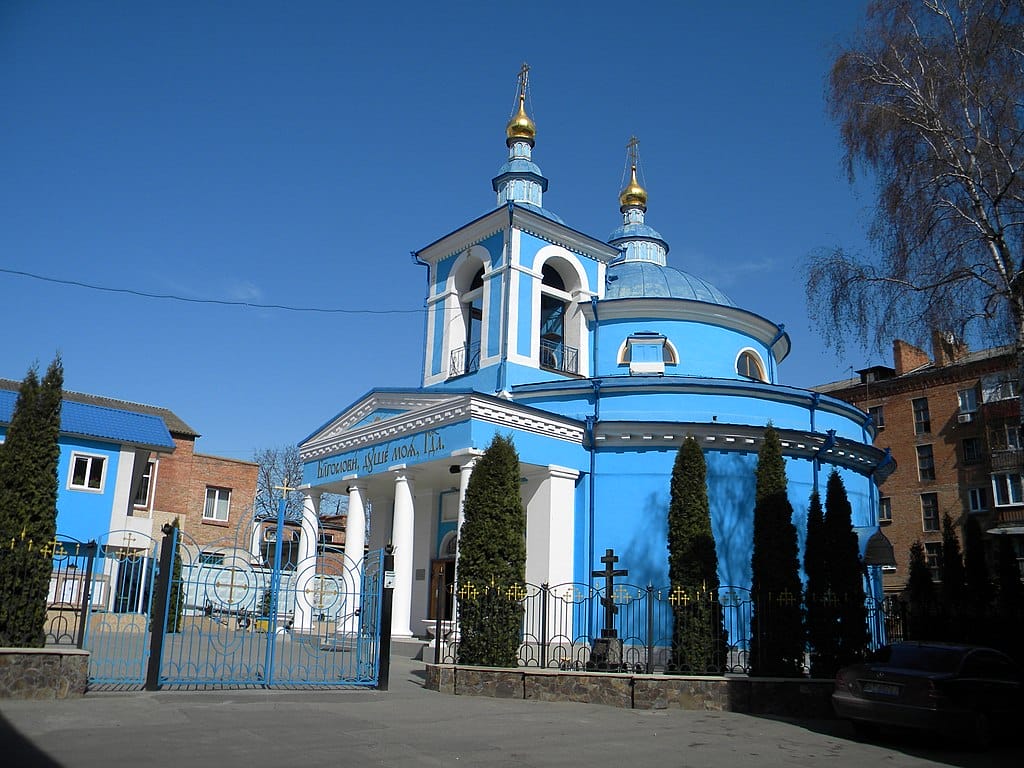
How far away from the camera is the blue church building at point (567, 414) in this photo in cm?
2009

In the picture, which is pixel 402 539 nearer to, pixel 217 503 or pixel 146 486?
pixel 146 486

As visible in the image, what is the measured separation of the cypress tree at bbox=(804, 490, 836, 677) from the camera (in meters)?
13.2

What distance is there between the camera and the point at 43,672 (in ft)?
31.8

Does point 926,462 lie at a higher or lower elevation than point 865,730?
higher

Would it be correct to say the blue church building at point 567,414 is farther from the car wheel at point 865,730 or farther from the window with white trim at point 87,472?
the car wheel at point 865,730

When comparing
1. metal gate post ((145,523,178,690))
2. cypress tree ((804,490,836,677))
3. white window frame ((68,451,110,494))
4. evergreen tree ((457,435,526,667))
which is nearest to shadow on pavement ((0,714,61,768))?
metal gate post ((145,523,178,690))

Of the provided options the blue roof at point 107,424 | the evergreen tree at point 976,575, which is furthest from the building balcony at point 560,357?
the blue roof at point 107,424

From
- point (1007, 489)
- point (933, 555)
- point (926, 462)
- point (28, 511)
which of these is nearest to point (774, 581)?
point (28, 511)

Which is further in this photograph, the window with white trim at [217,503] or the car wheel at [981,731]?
the window with white trim at [217,503]

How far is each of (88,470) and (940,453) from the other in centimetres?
3607

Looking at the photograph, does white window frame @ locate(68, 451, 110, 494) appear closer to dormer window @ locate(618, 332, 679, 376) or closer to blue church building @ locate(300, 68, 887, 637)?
blue church building @ locate(300, 68, 887, 637)

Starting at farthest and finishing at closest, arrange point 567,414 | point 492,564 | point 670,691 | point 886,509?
point 886,509, point 567,414, point 492,564, point 670,691

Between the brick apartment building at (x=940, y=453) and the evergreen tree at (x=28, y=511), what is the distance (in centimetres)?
3422

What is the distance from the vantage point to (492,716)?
1048 centimetres
